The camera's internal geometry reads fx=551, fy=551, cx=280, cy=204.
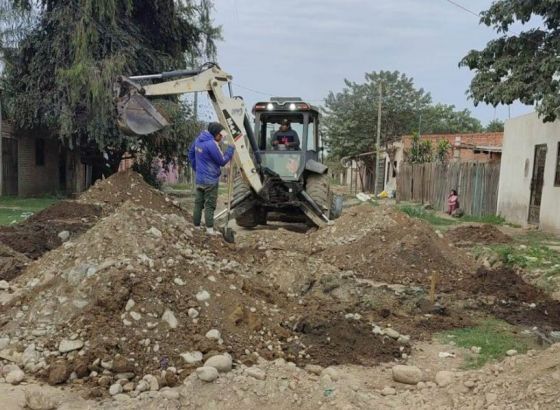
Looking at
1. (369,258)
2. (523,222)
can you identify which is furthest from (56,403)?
(523,222)

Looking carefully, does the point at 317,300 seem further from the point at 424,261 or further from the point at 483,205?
the point at 483,205

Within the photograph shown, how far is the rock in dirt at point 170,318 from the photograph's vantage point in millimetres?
4711

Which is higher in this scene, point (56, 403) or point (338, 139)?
point (338, 139)

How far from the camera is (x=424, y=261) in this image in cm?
849

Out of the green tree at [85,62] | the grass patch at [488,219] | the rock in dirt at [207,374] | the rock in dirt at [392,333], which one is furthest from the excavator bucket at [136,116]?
the grass patch at [488,219]

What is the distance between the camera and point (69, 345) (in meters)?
4.41

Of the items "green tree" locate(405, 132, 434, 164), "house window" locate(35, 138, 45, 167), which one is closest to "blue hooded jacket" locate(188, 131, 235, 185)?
"house window" locate(35, 138, 45, 167)

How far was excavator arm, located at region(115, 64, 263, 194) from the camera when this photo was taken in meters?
8.98

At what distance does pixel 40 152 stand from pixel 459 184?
1657 cm

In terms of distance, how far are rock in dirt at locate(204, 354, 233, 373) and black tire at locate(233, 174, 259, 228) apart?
7507 mm

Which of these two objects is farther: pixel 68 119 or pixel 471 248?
pixel 68 119

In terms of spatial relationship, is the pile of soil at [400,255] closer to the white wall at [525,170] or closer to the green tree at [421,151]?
the white wall at [525,170]

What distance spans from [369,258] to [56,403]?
576 centimetres

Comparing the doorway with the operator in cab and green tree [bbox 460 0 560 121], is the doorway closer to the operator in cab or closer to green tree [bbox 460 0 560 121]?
green tree [bbox 460 0 560 121]
